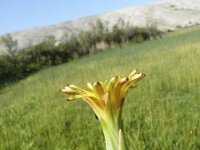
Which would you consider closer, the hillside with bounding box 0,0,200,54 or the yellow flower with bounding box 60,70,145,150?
the yellow flower with bounding box 60,70,145,150

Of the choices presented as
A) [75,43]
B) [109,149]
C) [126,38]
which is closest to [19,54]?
[75,43]

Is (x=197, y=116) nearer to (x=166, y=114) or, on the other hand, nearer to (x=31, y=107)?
(x=166, y=114)

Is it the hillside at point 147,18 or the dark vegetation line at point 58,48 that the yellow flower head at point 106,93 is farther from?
the hillside at point 147,18

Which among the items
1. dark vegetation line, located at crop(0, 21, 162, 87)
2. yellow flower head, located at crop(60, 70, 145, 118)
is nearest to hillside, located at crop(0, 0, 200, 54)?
dark vegetation line, located at crop(0, 21, 162, 87)

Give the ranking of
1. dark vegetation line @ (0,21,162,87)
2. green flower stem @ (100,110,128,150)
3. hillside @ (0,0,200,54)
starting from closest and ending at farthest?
green flower stem @ (100,110,128,150), dark vegetation line @ (0,21,162,87), hillside @ (0,0,200,54)

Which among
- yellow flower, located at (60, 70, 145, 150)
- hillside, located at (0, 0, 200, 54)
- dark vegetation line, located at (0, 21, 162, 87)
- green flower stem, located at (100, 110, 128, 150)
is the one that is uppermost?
yellow flower, located at (60, 70, 145, 150)

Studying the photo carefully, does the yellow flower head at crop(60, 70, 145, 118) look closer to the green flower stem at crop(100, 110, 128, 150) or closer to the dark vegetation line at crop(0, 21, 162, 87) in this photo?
the green flower stem at crop(100, 110, 128, 150)

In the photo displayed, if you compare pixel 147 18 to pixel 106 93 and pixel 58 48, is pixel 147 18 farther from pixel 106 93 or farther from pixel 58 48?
pixel 106 93

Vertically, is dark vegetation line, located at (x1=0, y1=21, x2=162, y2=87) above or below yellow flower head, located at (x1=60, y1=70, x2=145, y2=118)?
below
